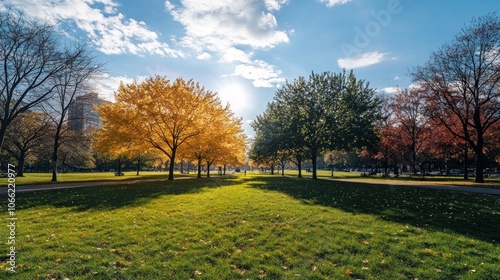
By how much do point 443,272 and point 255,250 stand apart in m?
3.98

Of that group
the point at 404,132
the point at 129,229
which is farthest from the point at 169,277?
the point at 404,132

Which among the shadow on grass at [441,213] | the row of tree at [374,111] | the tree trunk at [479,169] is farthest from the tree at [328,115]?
the shadow on grass at [441,213]

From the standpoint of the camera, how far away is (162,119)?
2581 cm

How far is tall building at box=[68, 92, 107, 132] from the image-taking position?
2975 centimetres

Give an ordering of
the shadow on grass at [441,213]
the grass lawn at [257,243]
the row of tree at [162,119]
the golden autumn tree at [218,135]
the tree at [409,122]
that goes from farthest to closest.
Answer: the tree at [409,122] → the golden autumn tree at [218,135] → the row of tree at [162,119] → the shadow on grass at [441,213] → the grass lawn at [257,243]

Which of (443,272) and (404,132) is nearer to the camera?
(443,272)

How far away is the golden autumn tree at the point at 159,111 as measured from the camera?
80.4 ft

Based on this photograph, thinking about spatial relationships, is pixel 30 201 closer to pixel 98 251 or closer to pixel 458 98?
pixel 98 251

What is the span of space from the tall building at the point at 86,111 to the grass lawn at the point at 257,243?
2124cm

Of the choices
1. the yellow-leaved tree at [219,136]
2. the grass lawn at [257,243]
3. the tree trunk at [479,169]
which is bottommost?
the grass lawn at [257,243]

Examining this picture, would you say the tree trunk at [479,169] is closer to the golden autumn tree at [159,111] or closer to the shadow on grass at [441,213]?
the shadow on grass at [441,213]

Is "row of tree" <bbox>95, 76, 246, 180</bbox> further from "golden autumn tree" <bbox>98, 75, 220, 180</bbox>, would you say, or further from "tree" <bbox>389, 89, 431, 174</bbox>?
"tree" <bbox>389, 89, 431, 174</bbox>

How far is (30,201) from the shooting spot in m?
12.9

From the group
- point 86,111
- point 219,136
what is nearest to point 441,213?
point 219,136
